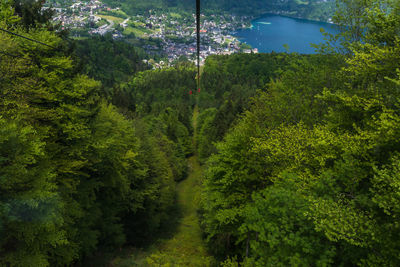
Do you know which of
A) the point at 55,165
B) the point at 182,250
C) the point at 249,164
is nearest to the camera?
the point at 55,165

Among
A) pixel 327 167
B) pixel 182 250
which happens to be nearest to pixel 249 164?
pixel 327 167

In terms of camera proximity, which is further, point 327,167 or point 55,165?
point 55,165

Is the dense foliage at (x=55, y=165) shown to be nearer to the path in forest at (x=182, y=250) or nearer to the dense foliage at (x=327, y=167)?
the path in forest at (x=182, y=250)

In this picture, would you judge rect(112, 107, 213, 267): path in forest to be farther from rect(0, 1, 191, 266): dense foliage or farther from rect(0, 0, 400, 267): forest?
rect(0, 1, 191, 266): dense foliage

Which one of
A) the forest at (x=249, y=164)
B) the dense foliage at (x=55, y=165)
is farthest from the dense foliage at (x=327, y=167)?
the dense foliage at (x=55, y=165)

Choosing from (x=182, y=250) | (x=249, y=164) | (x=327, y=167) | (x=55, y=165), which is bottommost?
(x=182, y=250)

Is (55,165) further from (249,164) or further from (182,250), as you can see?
(182,250)

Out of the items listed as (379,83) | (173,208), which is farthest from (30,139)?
(173,208)
